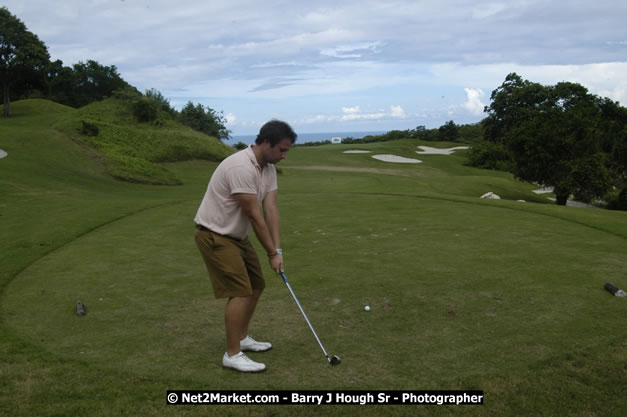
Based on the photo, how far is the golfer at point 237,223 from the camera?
13.9 feet

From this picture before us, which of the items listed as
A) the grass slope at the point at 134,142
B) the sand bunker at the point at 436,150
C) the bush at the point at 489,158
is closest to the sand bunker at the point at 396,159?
the bush at the point at 489,158

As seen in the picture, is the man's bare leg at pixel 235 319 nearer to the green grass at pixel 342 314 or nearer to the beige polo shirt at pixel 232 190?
the green grass at pixel 342 314

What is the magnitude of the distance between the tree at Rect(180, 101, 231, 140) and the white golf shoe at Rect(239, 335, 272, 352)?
1803 inches

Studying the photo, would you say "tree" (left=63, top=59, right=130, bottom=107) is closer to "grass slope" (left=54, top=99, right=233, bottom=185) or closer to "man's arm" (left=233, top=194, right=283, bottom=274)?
"grass slope" (left=54, top=99, right=233, bottom=185)

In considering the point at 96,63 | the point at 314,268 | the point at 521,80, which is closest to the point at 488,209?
the point at 314,268

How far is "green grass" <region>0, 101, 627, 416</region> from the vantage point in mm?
3785

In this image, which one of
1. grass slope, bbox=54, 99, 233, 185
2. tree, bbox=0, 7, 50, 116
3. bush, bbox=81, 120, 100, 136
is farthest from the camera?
tree, bbox=0, 7, 50, 116

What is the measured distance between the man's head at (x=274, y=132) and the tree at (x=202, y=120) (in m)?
45.7

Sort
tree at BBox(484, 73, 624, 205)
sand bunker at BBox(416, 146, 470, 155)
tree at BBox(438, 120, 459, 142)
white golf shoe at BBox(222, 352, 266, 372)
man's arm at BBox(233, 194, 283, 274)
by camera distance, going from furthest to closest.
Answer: tree at BBox(438, 120, 459, 142), sand bunker at BBox(416, 146, 470, 155), tree at BBox(484, 73, 624, 205), man's arm at BBox(233, 194, 283, 274), white golf shoe at BBox(222, 352, 266, 372)

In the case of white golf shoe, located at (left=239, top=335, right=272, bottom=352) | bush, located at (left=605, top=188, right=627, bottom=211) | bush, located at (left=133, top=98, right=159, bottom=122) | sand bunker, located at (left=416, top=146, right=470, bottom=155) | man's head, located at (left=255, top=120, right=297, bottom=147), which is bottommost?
bush, located at (left=605, top=188, right=627, bottom=211)

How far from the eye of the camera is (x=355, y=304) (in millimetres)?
5734

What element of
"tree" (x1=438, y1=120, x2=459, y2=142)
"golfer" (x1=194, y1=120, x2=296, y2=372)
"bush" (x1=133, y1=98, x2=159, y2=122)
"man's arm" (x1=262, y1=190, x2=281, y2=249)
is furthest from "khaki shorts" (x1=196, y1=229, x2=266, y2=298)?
"tree" (x1=438, y1=120, x2=459, y2=142)

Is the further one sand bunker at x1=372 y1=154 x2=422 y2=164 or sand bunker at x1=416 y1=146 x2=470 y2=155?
sand bunker at x1=416 y1=146 x2=470 y2=155

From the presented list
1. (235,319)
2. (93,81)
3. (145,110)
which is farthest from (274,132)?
(93,81)
